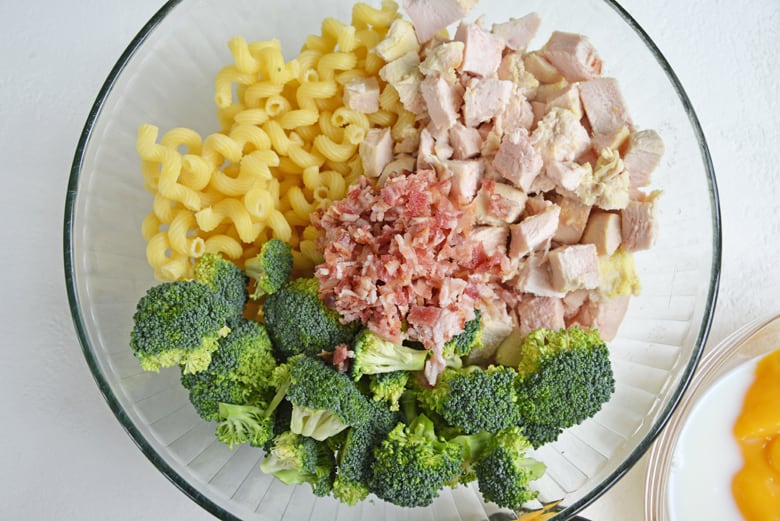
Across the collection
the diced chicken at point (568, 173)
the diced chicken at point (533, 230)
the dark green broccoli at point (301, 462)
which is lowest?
the dark green broccoli at point (301, 462)

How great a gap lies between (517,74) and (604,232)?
0.57 metres

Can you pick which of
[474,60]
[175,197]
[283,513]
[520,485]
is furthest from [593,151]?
[283,513]

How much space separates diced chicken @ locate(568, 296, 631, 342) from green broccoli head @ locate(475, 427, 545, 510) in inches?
16.3

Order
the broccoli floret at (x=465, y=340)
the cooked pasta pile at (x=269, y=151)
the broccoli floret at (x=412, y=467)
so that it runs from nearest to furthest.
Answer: the broccoli floret at (x=412, y=467), the broccoli floret at (x=465, y=340), the cooked pasta pile at (x=269, y=151)

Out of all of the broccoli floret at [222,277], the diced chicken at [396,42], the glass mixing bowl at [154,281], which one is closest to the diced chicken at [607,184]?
the glass mixing bowl at [154,281]

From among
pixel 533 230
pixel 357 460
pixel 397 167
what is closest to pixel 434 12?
pixel 397 167

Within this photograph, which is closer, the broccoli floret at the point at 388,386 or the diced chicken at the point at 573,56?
the broccoli floret at the point at 388,386

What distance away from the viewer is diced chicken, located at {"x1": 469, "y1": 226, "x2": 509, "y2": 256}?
189 cm

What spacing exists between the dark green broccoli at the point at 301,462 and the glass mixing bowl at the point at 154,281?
17 centimetres

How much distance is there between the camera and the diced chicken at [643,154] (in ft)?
6.19

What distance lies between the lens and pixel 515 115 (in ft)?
6.41

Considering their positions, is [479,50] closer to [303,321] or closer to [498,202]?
[498,202]

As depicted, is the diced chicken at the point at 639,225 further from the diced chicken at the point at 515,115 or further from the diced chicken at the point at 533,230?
the diced chicken at the point at 515,115

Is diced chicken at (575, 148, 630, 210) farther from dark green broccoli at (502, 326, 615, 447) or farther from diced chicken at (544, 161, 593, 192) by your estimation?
dark green broccoli at (502, 326, 615, 447)
